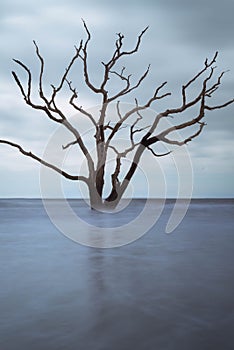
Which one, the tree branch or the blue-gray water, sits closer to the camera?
the blue-gray water

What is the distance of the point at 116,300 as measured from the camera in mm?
1362

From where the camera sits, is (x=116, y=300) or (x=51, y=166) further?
(x=51, y=166)

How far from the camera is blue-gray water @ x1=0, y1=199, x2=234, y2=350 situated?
975 mm

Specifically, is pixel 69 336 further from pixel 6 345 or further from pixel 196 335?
pixel 196 335

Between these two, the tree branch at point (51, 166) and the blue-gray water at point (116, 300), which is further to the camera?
the tree branch at point (51, 166)

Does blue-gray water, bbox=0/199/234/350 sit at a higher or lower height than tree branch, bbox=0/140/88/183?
lower

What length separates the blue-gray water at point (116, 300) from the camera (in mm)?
975

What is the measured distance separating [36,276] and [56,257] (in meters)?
0.59

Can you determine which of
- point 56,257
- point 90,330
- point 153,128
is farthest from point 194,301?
point 153,128

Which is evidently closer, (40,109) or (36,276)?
(36,276)

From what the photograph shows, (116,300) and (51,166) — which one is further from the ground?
(51,166)

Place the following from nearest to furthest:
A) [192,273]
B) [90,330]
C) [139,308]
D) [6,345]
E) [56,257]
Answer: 1. [6,345]
2. [90,330]
3. [139,308]
4. [192,273]
5. [56,257]

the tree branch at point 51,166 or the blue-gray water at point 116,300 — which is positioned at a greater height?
the tree branch at point 51,166

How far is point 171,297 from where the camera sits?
140 centimetres
